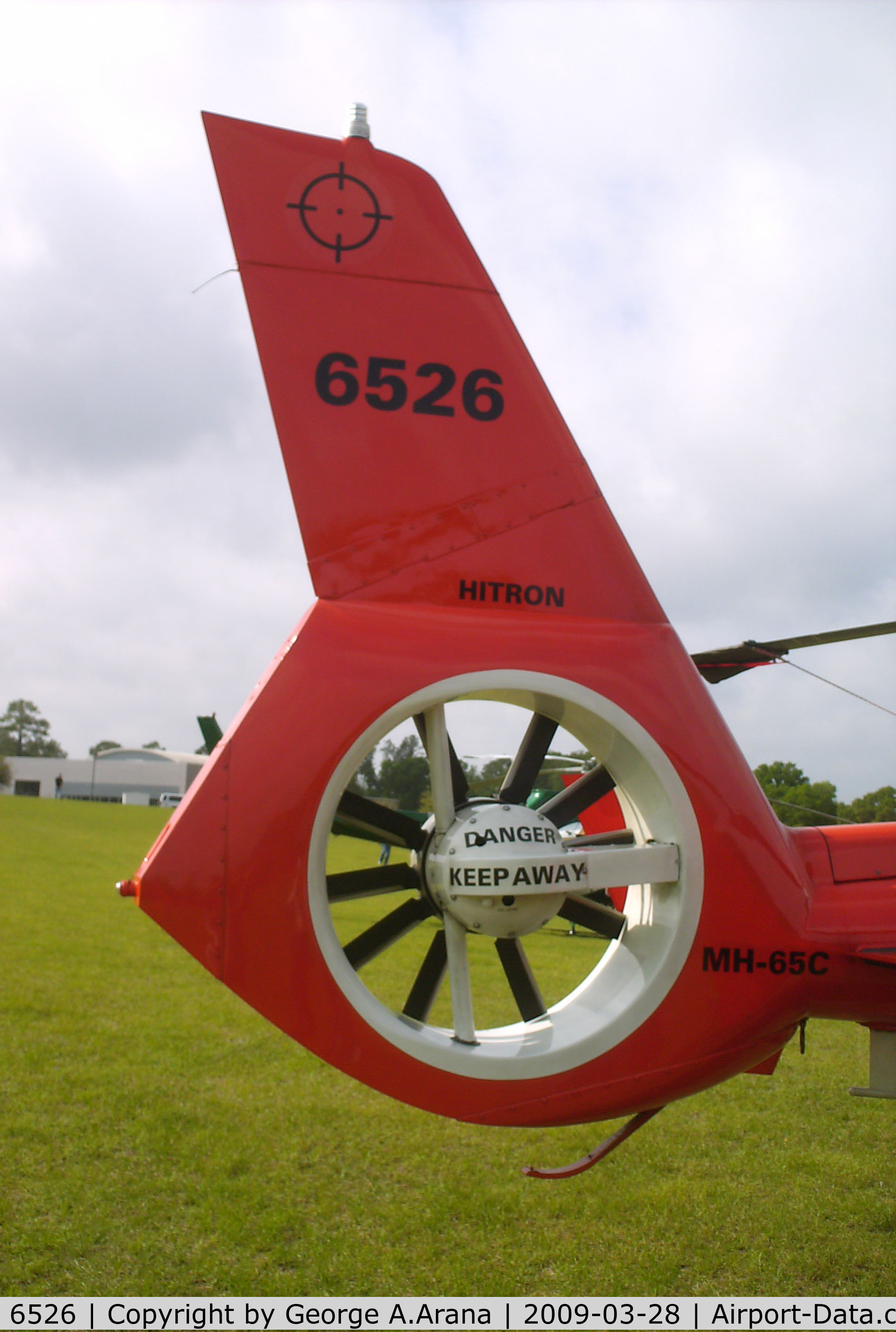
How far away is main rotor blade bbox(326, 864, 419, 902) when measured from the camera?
2807mm

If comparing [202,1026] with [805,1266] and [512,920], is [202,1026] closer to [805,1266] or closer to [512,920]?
[805,1266]

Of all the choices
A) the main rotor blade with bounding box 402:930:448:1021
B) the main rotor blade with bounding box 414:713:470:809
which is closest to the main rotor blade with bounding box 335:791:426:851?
the main rotor blade with bounding box 414:713:470:809

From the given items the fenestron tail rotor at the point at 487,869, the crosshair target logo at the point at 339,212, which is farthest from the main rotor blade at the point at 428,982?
the crosshair target logo at the point at 339,212

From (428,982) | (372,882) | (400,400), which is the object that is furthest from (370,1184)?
(400,400)

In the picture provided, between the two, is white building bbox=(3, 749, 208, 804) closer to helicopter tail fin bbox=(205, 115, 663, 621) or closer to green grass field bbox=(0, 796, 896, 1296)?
green grass field bbox=(0, 796, 896, 1296)

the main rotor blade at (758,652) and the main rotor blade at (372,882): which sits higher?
the main rotor blade at (758,652)

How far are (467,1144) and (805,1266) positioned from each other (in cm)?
221

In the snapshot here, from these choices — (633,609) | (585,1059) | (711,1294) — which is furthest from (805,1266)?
(633,609)

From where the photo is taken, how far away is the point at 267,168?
8.52 feet

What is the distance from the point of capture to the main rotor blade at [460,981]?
7.89 feet

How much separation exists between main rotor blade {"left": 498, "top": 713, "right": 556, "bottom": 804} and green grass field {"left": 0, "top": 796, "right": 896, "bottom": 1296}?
260 cm

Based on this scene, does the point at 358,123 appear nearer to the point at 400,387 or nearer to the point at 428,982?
the point at 400,387

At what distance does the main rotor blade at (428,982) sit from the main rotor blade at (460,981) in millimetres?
331

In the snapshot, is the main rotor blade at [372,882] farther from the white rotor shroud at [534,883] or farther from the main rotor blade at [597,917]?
the main rotor blade at [597,917]
